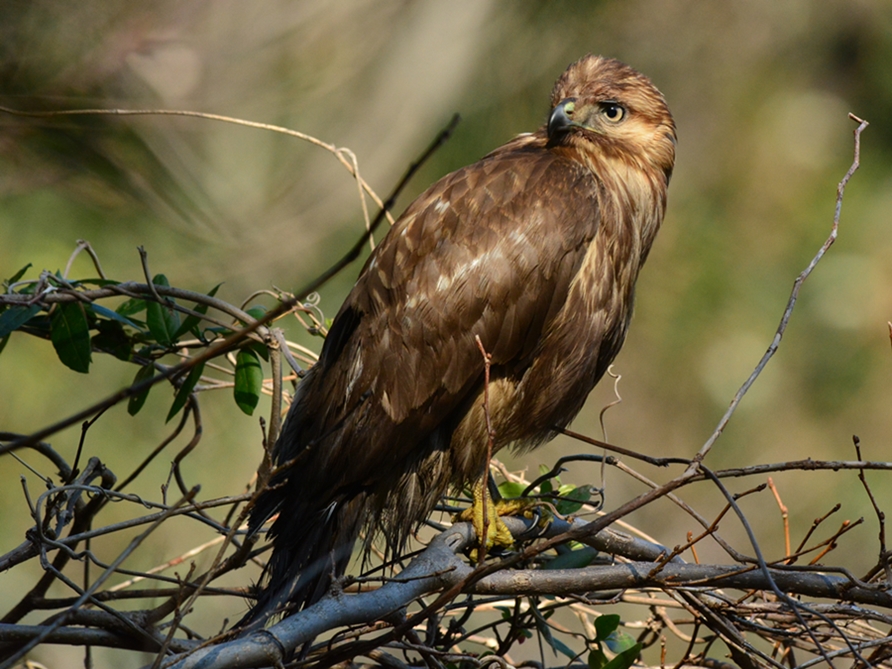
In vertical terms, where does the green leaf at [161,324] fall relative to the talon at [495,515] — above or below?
above

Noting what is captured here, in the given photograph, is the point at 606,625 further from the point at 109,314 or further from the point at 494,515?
the point at 109,314

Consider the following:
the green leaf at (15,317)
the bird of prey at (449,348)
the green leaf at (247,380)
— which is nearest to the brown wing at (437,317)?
the bird of prey at (449,348)

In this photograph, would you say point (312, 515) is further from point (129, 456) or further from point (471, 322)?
point (129, 456)

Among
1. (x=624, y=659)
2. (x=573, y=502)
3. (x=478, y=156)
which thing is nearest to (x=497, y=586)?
(x=624, y=659)

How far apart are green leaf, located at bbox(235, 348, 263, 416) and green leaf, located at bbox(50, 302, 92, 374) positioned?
37cm

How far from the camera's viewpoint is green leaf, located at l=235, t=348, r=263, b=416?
2.39m

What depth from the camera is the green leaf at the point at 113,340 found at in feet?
7.80


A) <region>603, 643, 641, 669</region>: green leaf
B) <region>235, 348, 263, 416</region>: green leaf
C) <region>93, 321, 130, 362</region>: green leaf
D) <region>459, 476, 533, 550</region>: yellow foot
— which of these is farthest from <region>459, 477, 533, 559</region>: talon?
<region>93, 321, 130, 362</region>: green leaf

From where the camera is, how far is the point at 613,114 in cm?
290

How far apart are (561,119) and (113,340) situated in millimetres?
1370

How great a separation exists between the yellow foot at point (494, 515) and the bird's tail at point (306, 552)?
0.95ft

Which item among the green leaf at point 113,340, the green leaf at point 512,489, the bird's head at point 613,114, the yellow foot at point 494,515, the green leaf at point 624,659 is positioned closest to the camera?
the green leaf at point 624,659

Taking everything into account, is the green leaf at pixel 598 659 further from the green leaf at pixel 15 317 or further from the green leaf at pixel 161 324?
the green leaf at pixel 15 317

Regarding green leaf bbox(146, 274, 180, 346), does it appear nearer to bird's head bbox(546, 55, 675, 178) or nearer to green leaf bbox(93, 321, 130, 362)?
green leaf bbox(93, 321, 130, 362)
